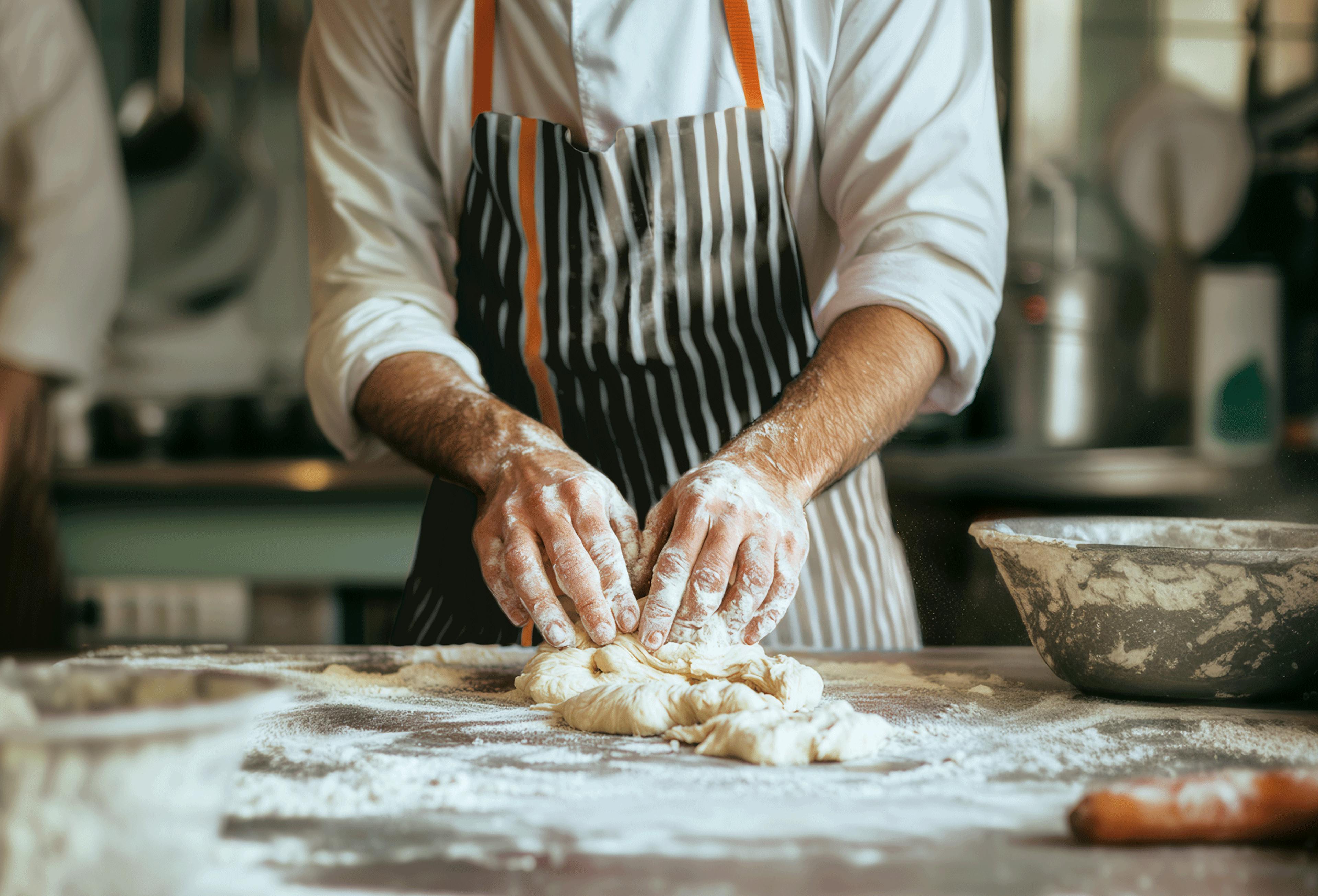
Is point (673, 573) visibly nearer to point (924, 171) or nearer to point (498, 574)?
point (498, 574)

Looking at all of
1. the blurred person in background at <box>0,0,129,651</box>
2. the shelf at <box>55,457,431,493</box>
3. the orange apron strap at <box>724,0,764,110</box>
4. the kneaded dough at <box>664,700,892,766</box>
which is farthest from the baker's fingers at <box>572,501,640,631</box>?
the blurred person in background at <box>0,0,129,651</box>

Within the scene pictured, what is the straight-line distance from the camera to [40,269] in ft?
8.59

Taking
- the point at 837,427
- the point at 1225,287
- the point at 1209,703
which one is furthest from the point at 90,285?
the point at 1225,287

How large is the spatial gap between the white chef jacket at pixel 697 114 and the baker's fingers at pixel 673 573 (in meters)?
0.49

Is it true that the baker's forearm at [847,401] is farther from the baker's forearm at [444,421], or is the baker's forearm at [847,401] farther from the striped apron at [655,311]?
the baker's forearm at [444,421]

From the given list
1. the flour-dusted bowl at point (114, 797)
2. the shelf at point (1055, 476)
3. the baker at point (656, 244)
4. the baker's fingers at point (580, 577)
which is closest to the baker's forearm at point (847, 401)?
the baker at point (656, 244)

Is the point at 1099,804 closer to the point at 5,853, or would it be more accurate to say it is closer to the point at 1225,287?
the point at 5,853

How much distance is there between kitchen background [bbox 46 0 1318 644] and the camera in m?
2.61

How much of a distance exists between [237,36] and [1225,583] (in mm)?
3127

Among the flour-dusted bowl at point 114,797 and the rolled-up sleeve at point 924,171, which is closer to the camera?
the flour-dusted bowl at point 114,797

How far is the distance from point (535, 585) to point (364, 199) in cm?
82

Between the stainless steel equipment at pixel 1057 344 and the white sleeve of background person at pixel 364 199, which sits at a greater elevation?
the white sleeve of background person at pixel 364 199

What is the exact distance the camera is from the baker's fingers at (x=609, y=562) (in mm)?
1114

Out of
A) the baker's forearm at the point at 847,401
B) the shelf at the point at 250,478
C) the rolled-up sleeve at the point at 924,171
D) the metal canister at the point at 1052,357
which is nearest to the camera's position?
the baker's forearm at the point at 847,401
